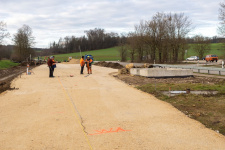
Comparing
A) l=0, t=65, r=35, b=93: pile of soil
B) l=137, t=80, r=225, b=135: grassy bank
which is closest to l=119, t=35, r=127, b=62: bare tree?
l=0, t=65, r=35, b=93: pile of soil

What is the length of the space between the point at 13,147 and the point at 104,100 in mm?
4988

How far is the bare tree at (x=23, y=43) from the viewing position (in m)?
59.8

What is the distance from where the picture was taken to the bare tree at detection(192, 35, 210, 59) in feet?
169

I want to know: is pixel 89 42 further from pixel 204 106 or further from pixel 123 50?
pixel 204 106

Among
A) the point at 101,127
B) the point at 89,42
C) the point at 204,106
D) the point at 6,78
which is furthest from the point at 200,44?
the point at 89,42

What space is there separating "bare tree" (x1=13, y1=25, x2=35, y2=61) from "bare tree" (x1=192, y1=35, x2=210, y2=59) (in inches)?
1604

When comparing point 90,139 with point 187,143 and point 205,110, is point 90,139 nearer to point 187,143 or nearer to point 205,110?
point 187,143

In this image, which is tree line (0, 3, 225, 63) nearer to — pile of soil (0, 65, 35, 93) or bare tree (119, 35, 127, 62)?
bare tree (119, 35, 127, 62)

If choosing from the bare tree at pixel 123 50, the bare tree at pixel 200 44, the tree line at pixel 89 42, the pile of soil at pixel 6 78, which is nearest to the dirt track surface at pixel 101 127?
the pile of soil at pixel 6 78

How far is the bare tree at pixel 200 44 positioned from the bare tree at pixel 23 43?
134 ft

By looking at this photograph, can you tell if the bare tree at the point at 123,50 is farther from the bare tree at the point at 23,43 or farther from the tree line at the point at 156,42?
the bare tree at the point at 23,43

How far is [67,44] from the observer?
5108 inches

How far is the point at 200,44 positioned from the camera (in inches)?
2056

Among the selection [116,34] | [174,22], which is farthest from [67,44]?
[174,22]
